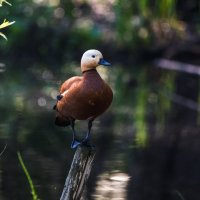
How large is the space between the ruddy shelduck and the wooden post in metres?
0.09

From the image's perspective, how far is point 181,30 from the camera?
17000mm

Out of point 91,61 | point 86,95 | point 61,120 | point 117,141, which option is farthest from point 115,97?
point 86,95

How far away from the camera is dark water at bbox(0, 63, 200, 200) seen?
6918mm

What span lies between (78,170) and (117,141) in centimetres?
458

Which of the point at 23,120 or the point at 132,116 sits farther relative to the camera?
the point at 132,116

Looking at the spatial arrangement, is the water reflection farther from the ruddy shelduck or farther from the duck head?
the duck head

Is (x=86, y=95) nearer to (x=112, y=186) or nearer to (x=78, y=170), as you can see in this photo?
(x=78, y=170)

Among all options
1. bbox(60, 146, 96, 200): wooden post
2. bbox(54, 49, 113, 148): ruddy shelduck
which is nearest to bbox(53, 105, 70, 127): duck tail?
bbox(54, 49, 113, 148): ruddy shelduck

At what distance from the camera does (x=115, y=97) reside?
12297mm

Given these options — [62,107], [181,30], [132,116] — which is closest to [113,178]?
[62,107]

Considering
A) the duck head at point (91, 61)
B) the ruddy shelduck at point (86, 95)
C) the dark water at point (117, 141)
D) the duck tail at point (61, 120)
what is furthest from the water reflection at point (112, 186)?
the duck head at point (91, 61)

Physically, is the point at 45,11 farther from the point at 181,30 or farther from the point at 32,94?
the point at 32,94

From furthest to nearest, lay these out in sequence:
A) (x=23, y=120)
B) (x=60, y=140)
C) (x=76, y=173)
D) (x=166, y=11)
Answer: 1. (x=166, y=11)
2. (x=23, y=120)
3. (x=60, y=140)
4. (x=76, y=173)

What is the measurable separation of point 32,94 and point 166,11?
15.4 feet
